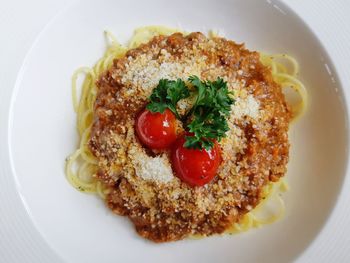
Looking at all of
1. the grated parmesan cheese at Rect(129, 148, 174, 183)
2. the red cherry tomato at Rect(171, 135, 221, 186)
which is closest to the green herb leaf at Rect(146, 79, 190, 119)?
the red cherry tomato at Rect(171, 135, 221, 186)

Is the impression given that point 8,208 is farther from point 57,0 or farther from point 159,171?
point 57,0

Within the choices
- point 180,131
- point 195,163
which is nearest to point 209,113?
point 180,131

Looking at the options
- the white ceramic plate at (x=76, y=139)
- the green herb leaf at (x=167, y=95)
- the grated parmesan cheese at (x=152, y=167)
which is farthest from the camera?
the white ceramic plate at (x=76, y=139)

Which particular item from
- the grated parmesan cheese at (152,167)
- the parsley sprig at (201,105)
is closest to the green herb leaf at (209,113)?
the parsley sprig at (201,105)

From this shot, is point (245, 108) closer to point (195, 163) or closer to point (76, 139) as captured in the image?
point (195, 163)

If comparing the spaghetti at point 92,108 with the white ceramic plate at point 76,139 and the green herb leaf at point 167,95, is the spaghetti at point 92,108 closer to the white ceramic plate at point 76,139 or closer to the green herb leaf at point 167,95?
the white ceramic plate at point 76,139

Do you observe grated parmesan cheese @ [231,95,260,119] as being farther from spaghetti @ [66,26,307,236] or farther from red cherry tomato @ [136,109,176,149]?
spaghetti @ [66,26,307,236]
